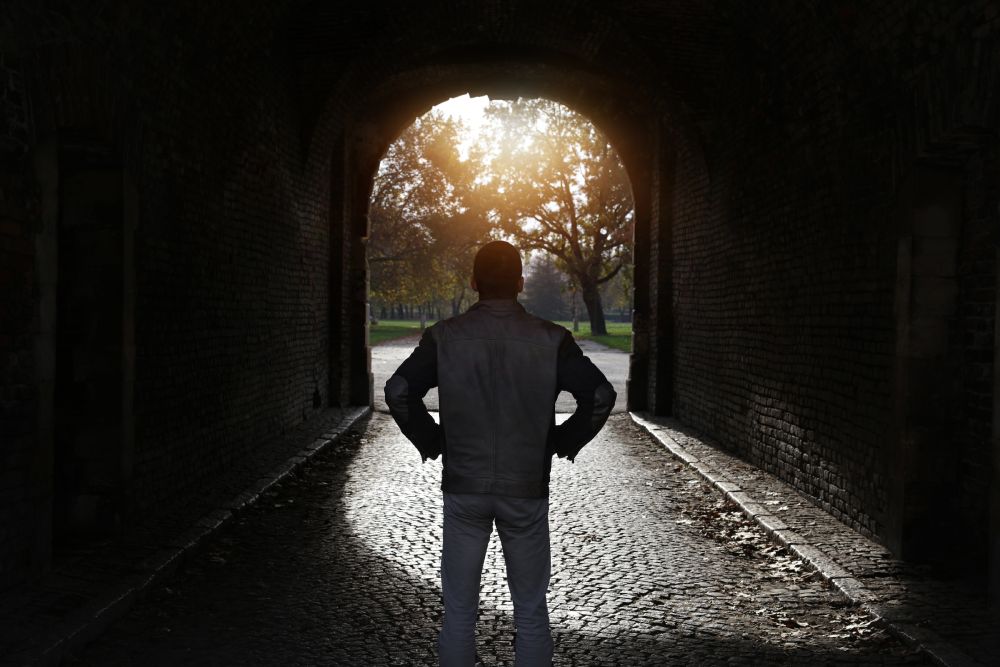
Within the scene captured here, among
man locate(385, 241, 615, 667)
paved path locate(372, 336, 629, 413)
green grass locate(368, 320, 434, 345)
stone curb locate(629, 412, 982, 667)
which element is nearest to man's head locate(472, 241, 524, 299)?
man locate(385, 241, 615, 667)

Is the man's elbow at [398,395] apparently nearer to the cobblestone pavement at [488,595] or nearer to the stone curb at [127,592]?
the cobblestone pavement at [488,595]

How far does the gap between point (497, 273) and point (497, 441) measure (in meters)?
0.58

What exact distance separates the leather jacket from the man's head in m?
0.09

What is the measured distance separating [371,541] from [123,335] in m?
2.12

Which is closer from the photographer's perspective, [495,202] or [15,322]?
[15,322]

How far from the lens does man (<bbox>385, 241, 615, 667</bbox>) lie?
10.2ft

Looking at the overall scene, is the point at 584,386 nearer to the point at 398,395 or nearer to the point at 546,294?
the point at 398,395

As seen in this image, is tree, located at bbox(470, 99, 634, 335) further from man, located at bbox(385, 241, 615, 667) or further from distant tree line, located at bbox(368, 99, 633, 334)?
man, located at bbox(385, 241, 615, 667)

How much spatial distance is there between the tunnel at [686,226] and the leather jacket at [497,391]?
2.80m

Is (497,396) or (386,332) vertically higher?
(497,396)

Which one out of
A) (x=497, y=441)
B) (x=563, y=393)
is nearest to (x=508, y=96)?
(x=563, y=393)

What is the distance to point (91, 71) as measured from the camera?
5.43 metres

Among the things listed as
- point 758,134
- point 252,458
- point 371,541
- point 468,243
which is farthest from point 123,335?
point 468,243

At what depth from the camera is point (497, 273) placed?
320cm
